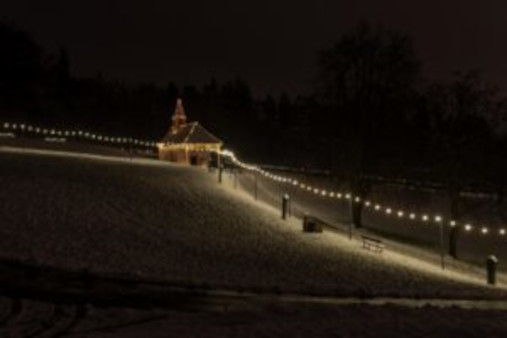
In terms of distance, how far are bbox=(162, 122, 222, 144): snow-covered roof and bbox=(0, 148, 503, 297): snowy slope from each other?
19.6 meters

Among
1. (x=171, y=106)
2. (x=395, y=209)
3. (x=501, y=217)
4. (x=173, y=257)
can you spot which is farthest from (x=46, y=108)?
(x=173, y=257)

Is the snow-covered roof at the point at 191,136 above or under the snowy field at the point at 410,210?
above

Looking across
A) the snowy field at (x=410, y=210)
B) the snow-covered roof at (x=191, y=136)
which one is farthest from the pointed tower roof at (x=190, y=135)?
the snowy field at (x=410, y=210)

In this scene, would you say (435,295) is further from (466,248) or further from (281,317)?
(466,248)

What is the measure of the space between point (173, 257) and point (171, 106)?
9414 centimetres

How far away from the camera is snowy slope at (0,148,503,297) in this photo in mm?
Answer: 25422

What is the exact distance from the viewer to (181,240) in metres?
32.2

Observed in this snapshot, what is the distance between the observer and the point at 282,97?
14138cm

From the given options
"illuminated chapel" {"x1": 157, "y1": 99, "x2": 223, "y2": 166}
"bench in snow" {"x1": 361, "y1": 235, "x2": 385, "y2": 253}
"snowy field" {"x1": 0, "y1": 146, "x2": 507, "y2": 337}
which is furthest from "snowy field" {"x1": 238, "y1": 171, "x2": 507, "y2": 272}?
"bench in snow" {"x1": 361, "y1": 235, "x2": 385, "y2": 253}

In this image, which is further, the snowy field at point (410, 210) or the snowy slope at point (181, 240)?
the snowy field at point (410, 210)

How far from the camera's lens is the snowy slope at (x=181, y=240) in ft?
83.4

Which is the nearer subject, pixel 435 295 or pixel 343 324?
pixel 343 324

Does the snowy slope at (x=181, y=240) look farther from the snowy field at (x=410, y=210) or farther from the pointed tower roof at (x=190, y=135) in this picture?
the pointed tower roof at (x=190, y=135)

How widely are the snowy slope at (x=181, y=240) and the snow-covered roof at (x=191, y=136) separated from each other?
1955 centimetres
